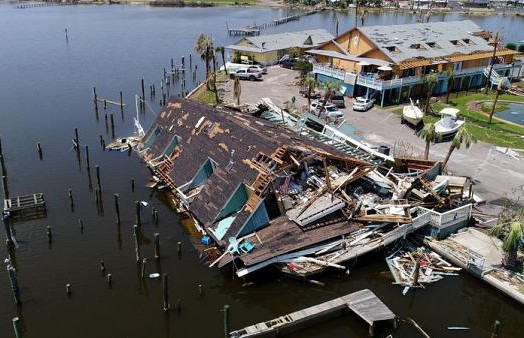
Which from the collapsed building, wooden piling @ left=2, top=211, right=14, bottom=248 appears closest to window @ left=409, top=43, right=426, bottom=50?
the collapsed building

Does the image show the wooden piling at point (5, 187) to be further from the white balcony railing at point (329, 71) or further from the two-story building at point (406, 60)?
the white balcony railing at point (329, 71)

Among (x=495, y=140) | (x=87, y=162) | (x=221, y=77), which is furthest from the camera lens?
(x=221, y=77)

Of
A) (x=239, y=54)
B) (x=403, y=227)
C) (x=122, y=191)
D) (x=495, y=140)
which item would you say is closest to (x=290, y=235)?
(x=403, y=227)

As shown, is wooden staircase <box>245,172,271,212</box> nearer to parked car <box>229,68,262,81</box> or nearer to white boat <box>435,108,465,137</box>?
white boat <box>435,108,465,137</box>

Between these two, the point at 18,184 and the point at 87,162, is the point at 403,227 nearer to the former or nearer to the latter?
the point at 87,162

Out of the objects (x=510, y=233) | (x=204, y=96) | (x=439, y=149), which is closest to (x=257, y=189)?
(x=510, y=233)

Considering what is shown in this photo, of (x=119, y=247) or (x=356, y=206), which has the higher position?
(x=356, y=206)

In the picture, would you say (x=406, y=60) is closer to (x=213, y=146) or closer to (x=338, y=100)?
(x=338, y=100)
